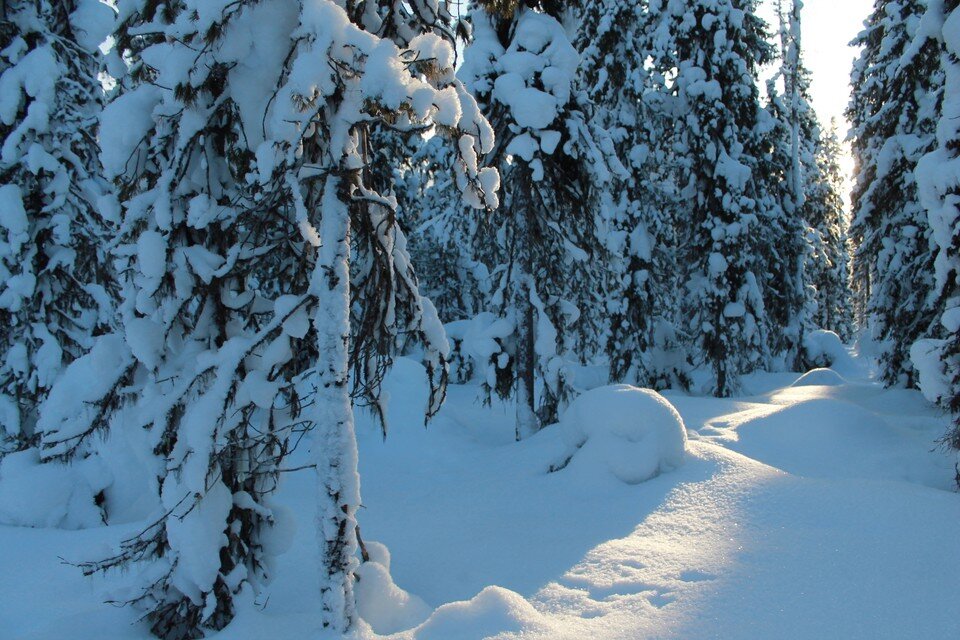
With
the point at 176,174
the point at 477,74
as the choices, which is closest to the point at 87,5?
the point at 477,74

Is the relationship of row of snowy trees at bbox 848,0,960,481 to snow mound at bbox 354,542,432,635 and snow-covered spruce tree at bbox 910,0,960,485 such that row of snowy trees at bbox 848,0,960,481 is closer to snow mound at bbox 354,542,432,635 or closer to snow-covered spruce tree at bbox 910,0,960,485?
snow-covered spruce tree at bbox 910,0,960,485

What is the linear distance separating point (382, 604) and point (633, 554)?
6.64ft

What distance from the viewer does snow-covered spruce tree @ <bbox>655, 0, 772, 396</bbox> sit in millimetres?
15367

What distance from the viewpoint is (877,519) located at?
5160mm

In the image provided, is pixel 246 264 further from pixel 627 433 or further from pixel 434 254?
pixel 434 254

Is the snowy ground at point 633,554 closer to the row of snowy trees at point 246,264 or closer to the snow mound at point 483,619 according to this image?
the snow mound at point 483,619

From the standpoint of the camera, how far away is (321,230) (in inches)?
162

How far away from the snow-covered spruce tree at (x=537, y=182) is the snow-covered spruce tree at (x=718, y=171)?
505cm

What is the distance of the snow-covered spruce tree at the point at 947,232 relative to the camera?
267 inches

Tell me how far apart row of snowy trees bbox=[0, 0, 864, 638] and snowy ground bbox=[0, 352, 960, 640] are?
0.67 metres

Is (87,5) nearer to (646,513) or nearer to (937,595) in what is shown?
(646,513)

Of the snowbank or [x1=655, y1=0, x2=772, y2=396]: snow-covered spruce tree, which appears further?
[x1=655, y1=0, x2=772, y2=396]: snow-covered spruce tree

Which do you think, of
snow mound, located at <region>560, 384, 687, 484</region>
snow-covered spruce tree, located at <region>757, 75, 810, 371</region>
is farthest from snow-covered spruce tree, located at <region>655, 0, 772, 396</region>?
snow mound, located at <region>560, 384, 687, 484</region>

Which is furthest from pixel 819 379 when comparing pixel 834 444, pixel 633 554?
pixel 633 554
